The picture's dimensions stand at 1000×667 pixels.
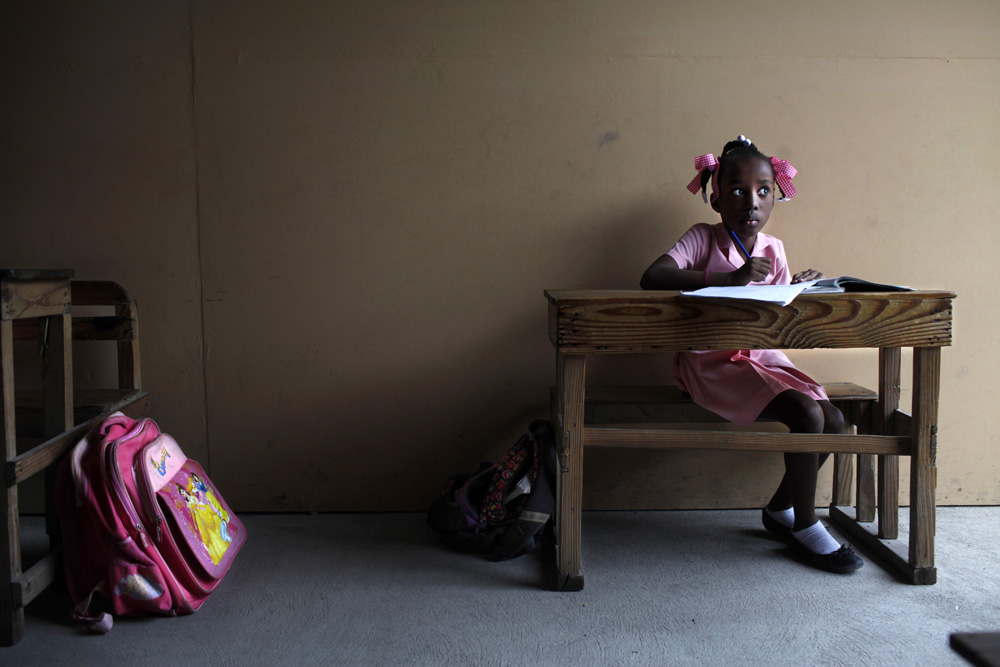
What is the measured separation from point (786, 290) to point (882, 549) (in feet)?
3.50

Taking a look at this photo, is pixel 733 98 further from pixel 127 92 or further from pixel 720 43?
pixel 127 92

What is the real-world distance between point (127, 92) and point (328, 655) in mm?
2235

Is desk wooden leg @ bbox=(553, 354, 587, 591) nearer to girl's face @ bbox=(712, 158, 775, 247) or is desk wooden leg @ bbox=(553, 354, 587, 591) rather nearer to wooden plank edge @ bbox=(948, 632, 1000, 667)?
girl's face @ bbox=(712, 158, 775, 247)

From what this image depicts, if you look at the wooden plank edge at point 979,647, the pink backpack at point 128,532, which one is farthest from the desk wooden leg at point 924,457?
the pink backpack at point 128,532

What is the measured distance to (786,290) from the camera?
213 cm

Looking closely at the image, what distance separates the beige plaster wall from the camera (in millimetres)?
2818

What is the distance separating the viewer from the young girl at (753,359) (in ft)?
8.04

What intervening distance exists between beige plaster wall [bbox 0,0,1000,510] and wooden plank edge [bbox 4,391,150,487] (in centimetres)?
47

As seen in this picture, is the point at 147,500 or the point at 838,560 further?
the point at 838,560

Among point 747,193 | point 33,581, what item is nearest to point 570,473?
point 747,193

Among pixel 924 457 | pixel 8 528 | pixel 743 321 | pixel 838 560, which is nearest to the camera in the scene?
pixel 8 528

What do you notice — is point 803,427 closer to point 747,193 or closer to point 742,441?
point 742,441

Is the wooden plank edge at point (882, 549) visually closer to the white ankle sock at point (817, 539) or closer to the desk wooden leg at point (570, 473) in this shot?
the white ankle sock at point (817, 539)

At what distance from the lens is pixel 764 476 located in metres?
3.01
